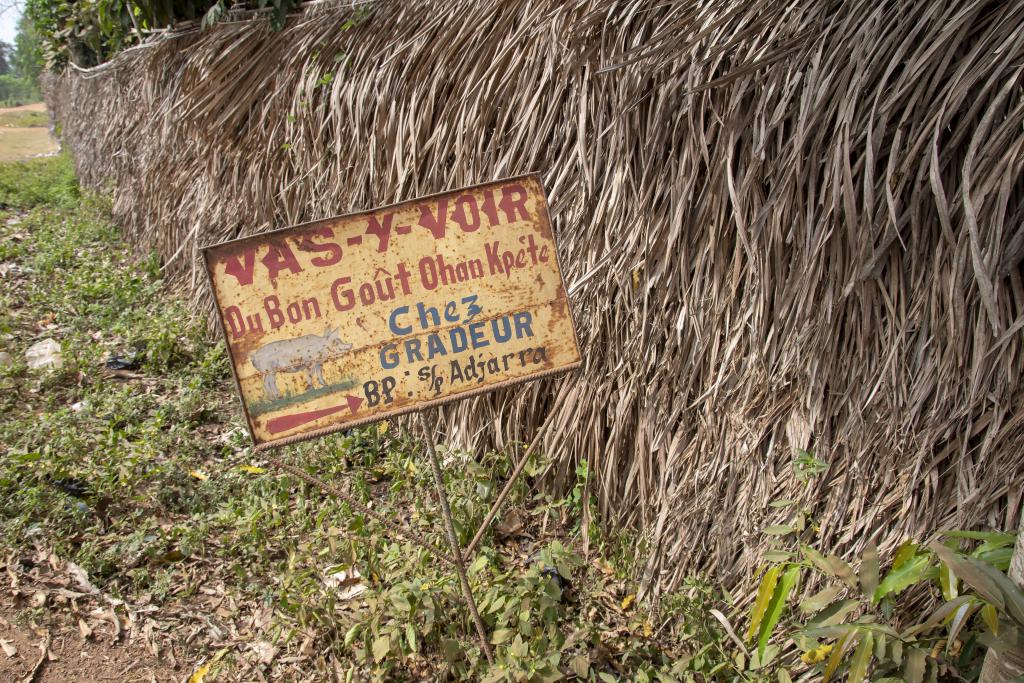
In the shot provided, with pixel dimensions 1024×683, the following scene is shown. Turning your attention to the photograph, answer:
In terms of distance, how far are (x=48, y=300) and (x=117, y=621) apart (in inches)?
132

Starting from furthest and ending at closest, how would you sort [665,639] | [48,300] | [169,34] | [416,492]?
[48,300]
[169,34]
[416,492]
[665,639]

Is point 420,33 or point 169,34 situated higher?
point 169,34

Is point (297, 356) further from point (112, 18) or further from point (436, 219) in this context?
point (112, 18)

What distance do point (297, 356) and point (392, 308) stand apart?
10.4 inches

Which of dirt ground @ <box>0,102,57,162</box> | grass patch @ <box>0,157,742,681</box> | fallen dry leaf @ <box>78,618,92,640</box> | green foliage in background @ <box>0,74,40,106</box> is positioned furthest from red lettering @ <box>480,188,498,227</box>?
green foliage in background @ <box>0,74,40,106</box>

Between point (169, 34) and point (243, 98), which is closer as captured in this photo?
point (243, 98)

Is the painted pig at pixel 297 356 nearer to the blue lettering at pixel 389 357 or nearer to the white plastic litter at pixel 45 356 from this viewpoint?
the blue lettering at pixel 389 357

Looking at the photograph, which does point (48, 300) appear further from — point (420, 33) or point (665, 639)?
point (665, 639)

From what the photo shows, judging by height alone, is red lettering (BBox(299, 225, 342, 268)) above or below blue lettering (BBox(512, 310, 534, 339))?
above

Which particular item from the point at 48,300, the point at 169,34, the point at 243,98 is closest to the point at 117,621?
the point at 243,98

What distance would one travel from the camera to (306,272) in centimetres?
194

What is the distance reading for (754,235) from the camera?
2086mm

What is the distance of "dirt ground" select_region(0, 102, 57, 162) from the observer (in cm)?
1691

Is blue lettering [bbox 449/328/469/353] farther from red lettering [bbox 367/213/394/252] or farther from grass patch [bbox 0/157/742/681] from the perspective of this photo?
grass patch [bbox 0/157/742/681]
